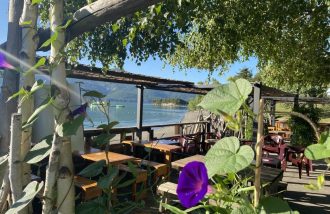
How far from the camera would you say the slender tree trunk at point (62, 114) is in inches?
40.8

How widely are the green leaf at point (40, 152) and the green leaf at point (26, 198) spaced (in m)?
0.09

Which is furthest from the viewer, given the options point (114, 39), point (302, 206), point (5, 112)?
point (302, 206)

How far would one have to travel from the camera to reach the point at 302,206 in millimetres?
5211

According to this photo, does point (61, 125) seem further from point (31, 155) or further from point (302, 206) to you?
point (302, 206)

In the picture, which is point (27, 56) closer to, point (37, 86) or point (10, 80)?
point (10, 80)

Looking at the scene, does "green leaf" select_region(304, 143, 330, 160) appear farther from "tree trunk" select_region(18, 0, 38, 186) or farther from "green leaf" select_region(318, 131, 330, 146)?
"tree trunk" select_region(18, 0, 38, 186)

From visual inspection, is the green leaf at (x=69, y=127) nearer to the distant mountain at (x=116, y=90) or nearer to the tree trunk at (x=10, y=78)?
the distant mountain at (x=116, y=90)

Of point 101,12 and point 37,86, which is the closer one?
point 37,86

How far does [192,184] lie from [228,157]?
165 millimetres

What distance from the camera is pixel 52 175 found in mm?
1039

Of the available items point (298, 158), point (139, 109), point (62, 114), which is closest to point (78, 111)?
point (62, 114)

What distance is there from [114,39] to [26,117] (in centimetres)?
99

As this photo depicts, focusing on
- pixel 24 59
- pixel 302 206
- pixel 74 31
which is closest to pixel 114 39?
pixel 74 31

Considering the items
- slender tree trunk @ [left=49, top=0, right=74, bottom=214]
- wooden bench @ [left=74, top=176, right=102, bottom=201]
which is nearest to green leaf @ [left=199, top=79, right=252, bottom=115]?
slender tree trunk @ [left=49, top=0, right=74, bottom=214]
